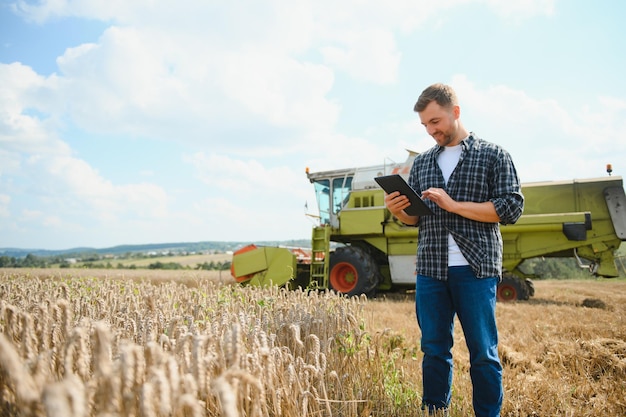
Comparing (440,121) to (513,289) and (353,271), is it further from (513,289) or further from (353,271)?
(353,271)

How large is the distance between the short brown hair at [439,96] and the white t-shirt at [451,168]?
1.03ft

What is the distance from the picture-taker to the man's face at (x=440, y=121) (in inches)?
98.4

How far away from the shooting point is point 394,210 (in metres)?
2.74

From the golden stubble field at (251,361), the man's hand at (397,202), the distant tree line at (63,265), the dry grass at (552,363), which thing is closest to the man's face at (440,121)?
the man's hand at (397,202)

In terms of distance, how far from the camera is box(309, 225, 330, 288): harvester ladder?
34.2 feet

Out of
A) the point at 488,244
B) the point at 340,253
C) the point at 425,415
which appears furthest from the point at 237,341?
the point at 340,253

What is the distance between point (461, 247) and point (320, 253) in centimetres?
840

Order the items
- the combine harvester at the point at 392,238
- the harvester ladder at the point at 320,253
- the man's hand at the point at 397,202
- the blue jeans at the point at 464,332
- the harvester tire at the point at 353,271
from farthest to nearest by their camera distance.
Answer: the harvester ladder at the point at 320,253 < the harvester tire at the point at 353,271 < the combine harvester at the point at 392,238 < the man's hand at the point at 397,202 < the blue jeans at the point at 464,332

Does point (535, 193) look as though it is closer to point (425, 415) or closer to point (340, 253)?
point (340, 253)

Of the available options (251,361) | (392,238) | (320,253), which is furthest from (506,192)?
(320,253)

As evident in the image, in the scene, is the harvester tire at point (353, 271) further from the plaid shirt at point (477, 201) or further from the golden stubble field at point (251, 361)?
the plaid shirt at point (477, 201)

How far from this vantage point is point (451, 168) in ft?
8.77

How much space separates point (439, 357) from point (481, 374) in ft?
0.88


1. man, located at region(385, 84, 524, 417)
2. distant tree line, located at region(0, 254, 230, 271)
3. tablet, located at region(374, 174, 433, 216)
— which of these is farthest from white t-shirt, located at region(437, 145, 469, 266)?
distant tree line, located at region(0, 254, 230, 271)
